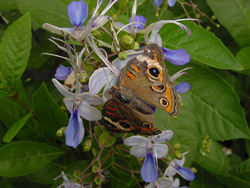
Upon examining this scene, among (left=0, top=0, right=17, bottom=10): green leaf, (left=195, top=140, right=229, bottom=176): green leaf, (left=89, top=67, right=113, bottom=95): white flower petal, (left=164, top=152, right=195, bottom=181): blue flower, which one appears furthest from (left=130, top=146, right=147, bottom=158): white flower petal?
(left=0, top=0, right=17, bottom=10): green leaf

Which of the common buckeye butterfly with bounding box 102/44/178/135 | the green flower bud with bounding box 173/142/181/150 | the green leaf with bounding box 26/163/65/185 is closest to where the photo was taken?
the common buckeye butterfly with bounding box 102/44/178/135

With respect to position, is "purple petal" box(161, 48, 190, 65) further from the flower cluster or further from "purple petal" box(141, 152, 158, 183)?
"purple petal" box(141, 152, 158, 183)

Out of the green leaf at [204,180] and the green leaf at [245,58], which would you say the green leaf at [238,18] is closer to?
the green leaf at [245,58]

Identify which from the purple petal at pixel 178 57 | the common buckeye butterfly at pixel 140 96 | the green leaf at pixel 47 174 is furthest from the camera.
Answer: the green leaf at pixel 47 174

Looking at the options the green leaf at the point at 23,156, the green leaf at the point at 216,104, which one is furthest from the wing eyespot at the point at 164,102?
the green leaf at the point at 23,156

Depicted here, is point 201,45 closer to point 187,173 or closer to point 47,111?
point 187,173

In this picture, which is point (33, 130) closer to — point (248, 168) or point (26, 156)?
point (26, 156)
